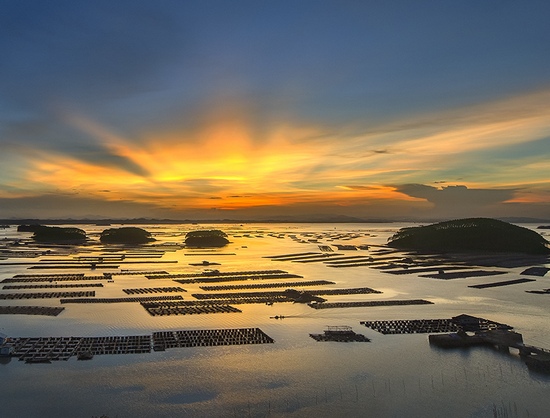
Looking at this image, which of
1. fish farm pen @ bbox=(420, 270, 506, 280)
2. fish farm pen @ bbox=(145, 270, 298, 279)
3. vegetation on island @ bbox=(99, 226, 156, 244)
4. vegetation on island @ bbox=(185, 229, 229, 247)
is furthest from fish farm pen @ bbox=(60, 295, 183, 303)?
vegetation on island @ bbox=(99, 226, 156, 244)

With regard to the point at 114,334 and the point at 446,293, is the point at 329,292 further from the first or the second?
the point at 114,334

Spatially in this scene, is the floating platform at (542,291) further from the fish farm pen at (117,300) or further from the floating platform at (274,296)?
the fish farm pen at (117,300)

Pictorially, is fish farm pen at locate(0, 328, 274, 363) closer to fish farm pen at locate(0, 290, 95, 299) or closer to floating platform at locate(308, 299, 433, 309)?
floating platform at locate(308, 299, 433, 309)

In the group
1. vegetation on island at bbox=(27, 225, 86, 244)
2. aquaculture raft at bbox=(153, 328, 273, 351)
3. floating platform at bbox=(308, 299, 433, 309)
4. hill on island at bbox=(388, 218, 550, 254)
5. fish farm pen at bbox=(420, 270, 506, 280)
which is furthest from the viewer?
vegetation on island at bbox=(27, 225, 86, 244)

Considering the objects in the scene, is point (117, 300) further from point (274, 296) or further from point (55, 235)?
point (55, 235)

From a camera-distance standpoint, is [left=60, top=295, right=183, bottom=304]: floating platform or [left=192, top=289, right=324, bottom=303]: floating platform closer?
[left=60, top=295, right=183, bottom=304]: floating platform

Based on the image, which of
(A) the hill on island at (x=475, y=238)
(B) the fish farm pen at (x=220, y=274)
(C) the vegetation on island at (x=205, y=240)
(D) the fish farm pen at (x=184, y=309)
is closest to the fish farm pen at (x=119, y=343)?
(D) the fish farm pen at (x=184, y=309)
